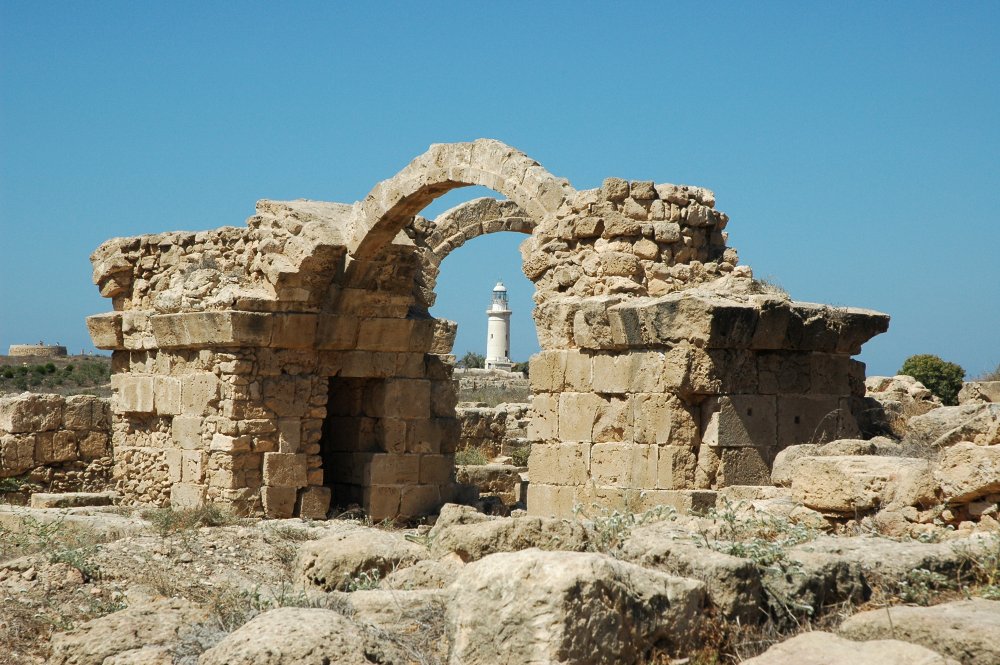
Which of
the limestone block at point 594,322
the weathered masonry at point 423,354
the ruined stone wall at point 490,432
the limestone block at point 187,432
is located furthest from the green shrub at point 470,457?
the limestone block at point 594,322

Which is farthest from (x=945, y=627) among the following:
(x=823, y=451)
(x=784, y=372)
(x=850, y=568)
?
(x=784, y=372)

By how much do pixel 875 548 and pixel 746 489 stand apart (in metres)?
1.87

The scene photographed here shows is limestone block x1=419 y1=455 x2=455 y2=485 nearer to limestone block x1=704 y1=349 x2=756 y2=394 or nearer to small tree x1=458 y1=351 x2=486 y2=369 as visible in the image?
limestone block x1=704 y1=349 x2=756 y2=394

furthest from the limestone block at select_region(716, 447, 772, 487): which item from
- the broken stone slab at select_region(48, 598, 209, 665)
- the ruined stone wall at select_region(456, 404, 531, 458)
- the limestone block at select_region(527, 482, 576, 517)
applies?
the ruined stone wall at select_region(456, 404, 531, 458)

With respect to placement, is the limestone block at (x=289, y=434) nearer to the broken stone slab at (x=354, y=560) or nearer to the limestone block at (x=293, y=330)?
the limestone block at (x=293, y=330)

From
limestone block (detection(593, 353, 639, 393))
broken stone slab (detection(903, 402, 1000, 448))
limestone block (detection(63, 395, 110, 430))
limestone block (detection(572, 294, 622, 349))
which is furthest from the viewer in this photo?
limestone block (detection(63, 395, 110, 430))

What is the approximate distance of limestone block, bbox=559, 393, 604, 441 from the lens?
8539mm

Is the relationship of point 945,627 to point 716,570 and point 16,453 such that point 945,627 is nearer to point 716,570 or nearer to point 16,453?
point 716,570

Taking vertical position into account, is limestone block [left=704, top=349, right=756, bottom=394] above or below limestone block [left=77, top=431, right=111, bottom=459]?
above

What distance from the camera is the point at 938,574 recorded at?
5.15 meters

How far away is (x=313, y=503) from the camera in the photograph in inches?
466

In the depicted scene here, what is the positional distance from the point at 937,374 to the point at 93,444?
12804mm

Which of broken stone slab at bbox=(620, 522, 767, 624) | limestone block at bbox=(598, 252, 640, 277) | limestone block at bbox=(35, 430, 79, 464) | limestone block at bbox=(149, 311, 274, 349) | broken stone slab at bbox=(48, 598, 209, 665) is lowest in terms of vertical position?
broken stone slab at bbox=(48, 598, 209, 665)

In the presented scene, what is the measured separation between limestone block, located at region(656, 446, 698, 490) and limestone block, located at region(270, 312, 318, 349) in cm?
478
